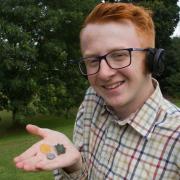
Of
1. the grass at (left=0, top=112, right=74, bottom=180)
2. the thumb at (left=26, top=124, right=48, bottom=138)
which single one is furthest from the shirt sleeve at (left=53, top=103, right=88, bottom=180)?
the grass at (left=0, top=112, right=74, bottom=180)

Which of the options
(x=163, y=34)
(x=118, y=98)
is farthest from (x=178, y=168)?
(x=163, y=34)

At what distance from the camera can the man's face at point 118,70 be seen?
2.13m

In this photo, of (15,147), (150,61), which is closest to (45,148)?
(150,61)

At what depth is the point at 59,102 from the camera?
2142 centimetres

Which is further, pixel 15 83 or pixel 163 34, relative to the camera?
pixel 163 34

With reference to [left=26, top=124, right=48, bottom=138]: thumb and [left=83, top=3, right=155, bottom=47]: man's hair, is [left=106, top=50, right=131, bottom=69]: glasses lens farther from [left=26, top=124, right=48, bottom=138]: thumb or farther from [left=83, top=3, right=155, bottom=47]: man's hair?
[left=26, top=124, right=48, bottom=138]: thumb

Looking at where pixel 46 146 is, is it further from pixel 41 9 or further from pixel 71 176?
pixel 41 9

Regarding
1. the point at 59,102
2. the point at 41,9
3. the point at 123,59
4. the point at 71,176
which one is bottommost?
the point at 59,102

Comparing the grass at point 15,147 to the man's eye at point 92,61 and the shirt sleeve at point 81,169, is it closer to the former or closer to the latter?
the shirt sleeve at point 81,169

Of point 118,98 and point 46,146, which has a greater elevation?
point 118,98

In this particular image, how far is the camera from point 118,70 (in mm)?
2166

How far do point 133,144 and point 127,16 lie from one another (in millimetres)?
609

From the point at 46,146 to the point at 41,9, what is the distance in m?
18.9

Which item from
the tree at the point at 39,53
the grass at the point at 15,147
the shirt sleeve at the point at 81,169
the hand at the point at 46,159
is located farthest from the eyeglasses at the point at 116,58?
the tree at the point at 39,53
